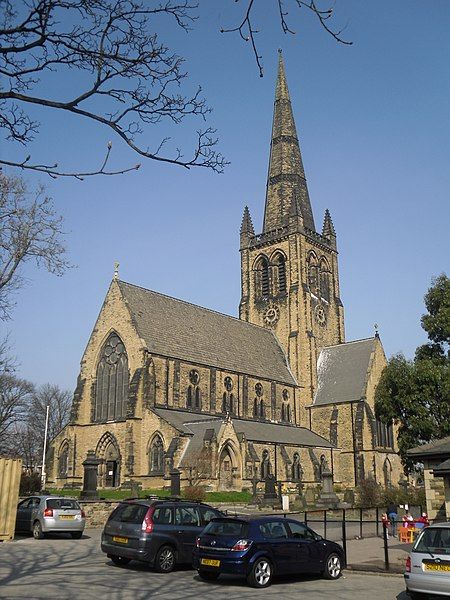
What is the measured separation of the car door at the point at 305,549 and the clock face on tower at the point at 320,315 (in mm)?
44347

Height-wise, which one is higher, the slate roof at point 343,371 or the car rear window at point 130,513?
the slate roof at point 343,371

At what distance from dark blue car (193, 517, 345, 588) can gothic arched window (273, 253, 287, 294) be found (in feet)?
147

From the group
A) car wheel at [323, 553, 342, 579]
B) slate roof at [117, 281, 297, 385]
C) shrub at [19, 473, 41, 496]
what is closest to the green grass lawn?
shrub at [19, 473, 41, 496]

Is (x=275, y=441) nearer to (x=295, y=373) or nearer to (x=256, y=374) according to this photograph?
(x=256, y=374)

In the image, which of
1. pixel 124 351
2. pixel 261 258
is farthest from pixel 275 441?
pixel 261 258

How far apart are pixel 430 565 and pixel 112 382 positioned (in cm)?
Result: 3496

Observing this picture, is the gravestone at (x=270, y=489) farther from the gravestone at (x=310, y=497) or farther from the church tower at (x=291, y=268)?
the church tower at (x=291, y=268)

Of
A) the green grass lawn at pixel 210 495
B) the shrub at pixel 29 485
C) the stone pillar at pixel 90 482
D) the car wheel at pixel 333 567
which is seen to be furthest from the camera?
the green grass lawn at pixel 210 495

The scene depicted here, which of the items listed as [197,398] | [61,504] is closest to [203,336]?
[197,398]

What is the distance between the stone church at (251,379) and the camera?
3928cm

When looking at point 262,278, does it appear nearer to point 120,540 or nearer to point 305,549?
point 120,540

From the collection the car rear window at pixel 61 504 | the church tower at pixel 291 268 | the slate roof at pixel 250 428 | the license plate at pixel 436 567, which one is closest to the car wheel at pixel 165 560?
the license plate at pixel 436 567

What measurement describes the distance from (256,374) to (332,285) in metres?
15.8

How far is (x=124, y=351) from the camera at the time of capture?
141 feet
